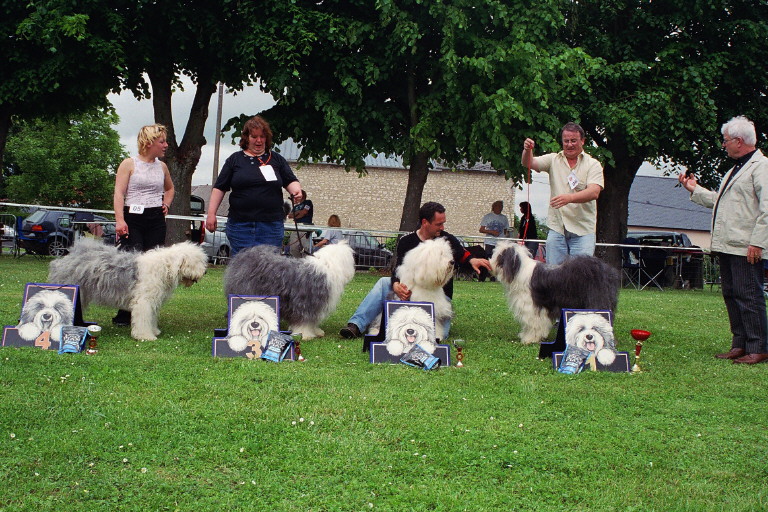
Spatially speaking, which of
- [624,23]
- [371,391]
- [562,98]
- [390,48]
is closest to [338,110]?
[390,48]

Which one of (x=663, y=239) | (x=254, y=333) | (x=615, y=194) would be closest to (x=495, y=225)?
(x=615, y=194)

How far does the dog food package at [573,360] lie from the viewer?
5016mm

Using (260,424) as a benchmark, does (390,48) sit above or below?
above

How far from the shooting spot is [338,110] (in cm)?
1355

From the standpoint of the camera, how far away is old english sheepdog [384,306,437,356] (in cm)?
515

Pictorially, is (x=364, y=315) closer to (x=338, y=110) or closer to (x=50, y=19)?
(x=338, y=110)

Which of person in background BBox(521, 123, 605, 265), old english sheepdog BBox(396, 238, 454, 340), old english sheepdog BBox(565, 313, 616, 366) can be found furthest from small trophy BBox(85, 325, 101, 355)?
person in background BBox(521, 123, 605, 265)

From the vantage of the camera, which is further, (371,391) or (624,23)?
(624,23)

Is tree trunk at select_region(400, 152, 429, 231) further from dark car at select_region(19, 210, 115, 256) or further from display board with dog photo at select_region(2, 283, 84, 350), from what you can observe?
display board with dog photo at select_region(2, 283, 84, 350)

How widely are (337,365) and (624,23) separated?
1440 centimetres

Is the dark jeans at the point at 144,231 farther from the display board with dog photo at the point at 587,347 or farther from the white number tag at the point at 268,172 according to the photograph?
the display board with dog photo at the point at 587,347

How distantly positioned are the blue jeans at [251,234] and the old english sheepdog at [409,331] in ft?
4.83

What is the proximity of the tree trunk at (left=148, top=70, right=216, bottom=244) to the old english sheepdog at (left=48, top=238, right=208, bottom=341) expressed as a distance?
8623 mm

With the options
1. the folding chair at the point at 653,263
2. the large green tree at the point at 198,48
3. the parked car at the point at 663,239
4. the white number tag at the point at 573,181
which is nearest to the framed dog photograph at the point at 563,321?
the white number tag at the point at 573,181
